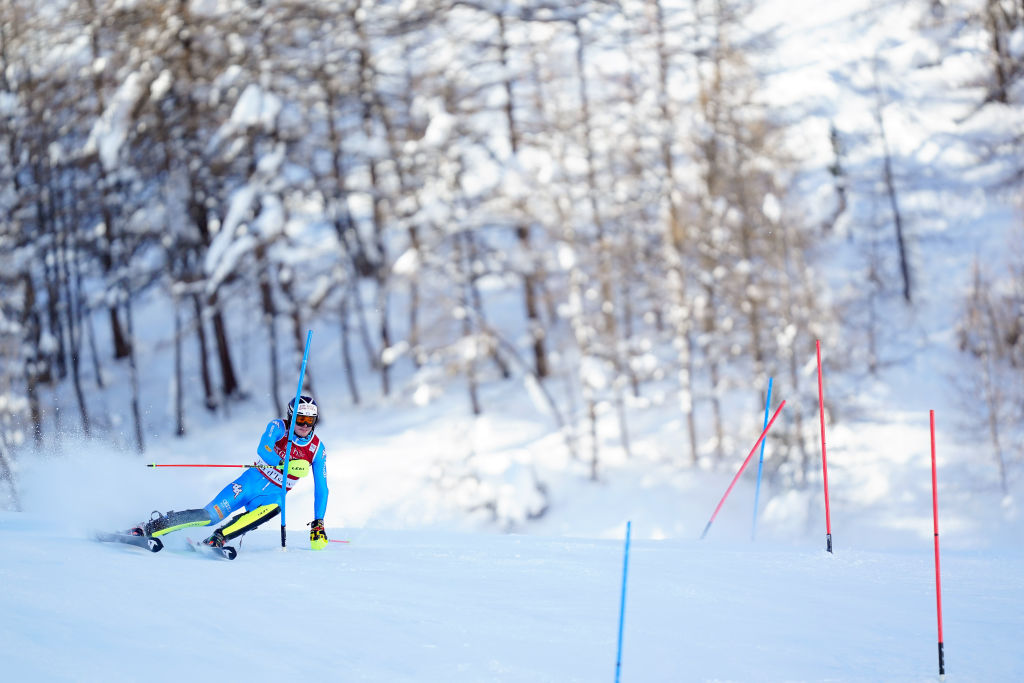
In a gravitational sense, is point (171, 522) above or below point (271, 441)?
below

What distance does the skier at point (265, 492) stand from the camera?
21.9 ft

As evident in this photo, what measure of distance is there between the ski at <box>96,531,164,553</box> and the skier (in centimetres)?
6

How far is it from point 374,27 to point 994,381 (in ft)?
54.0

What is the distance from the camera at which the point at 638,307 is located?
2683 cm

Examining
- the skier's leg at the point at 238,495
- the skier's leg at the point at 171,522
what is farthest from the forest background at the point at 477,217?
the skier's leg at the point at 171,522

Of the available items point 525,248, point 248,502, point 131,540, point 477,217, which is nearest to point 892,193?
point 525,248

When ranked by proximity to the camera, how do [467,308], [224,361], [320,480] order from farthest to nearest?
[224,361], [467,308], [320,480]

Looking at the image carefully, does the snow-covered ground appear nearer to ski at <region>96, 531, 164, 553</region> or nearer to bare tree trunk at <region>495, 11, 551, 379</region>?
ski at <region>96, 531, 164, 553</region>

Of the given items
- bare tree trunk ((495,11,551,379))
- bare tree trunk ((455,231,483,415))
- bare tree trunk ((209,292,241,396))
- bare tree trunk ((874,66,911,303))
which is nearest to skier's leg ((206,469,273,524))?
bare tree trunk ((495,11,551,379))

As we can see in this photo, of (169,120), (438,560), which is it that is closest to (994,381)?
(438,560)

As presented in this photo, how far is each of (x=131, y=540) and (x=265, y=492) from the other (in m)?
1.00

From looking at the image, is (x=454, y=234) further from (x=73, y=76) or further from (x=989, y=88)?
(x=989, y=88)

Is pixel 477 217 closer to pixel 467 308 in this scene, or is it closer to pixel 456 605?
pixel 467 308

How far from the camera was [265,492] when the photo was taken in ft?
23.2
